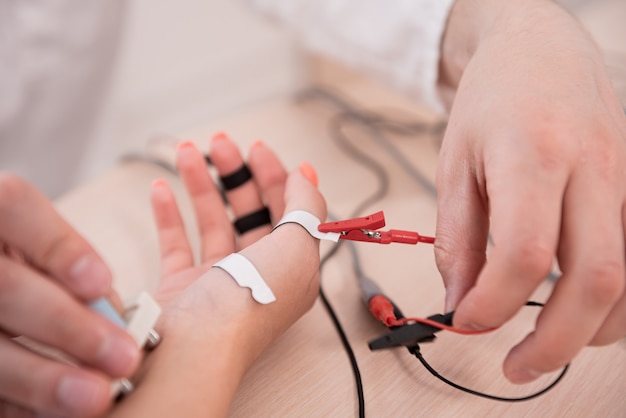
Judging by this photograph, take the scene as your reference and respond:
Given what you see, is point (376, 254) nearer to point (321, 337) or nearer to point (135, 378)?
point (321, 337)

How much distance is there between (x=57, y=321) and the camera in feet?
0.90

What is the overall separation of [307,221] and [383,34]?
0.99ft

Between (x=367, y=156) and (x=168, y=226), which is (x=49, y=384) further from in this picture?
(x=367, y=156)

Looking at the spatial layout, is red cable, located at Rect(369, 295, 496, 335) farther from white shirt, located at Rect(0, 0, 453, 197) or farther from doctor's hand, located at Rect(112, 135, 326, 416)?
white shirt, located at Rect(0, 0, 453, 197)

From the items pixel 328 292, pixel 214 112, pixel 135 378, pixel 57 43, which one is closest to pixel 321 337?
pixel 328 292

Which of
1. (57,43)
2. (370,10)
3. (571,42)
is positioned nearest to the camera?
(571,42)

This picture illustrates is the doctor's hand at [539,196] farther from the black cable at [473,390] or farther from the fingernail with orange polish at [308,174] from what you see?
the fingernail with orange polish at [308,174]

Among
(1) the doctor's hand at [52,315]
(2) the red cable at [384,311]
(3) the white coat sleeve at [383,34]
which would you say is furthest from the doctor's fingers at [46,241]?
(3) the white coat sleeve at [383,34]

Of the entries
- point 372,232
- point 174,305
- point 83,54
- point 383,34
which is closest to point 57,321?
point 174,305

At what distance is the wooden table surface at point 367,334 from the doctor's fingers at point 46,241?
0.17 metres

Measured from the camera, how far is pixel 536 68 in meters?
0.36

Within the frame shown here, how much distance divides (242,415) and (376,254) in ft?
0.73

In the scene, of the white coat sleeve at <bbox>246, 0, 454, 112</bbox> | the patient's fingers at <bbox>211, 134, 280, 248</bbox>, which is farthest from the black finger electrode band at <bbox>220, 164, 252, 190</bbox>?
the white coat sleeve at <bbox>246, 0, 454, 112</bbox>

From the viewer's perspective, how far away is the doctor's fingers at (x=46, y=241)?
0.28 meters
